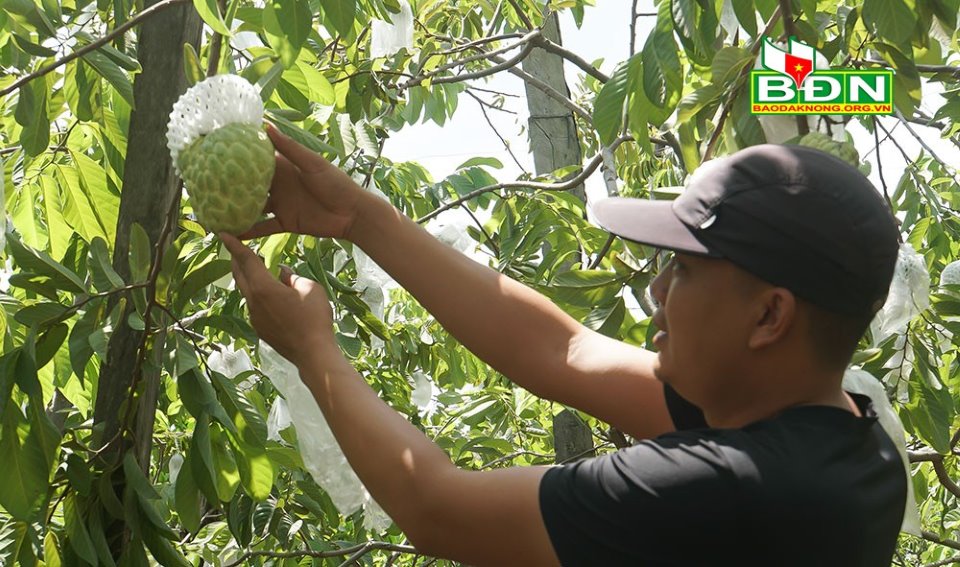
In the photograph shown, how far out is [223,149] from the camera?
1326 millimetres

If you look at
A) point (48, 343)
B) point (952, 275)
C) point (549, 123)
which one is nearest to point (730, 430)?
point (48, 343)

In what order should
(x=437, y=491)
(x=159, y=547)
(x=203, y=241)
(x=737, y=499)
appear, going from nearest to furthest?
(x=737, y=499), (x=437, y=491), (x=159, y=547), (x=203, y=241)

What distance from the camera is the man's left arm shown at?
1144 millimetres

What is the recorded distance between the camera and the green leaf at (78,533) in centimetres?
156

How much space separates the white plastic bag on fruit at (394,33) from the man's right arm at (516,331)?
0.81 meters

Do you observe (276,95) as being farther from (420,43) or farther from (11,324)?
(420,43)

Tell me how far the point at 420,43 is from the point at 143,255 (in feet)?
5.59

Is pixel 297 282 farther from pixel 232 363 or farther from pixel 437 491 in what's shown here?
pixel 232 363

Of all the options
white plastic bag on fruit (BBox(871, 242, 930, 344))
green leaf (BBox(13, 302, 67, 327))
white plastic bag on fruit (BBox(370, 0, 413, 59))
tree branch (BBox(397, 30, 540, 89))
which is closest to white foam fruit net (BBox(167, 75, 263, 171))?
green leaf (BBox(13, 302, 67, 327))

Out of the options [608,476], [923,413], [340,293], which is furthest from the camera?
[923,413]

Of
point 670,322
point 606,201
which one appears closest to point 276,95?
point 606,201

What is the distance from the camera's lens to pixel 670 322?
1.20 metres

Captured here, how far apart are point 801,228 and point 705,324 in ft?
0.47

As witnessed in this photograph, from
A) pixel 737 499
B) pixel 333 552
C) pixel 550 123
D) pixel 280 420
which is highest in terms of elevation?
pixel 550 123
